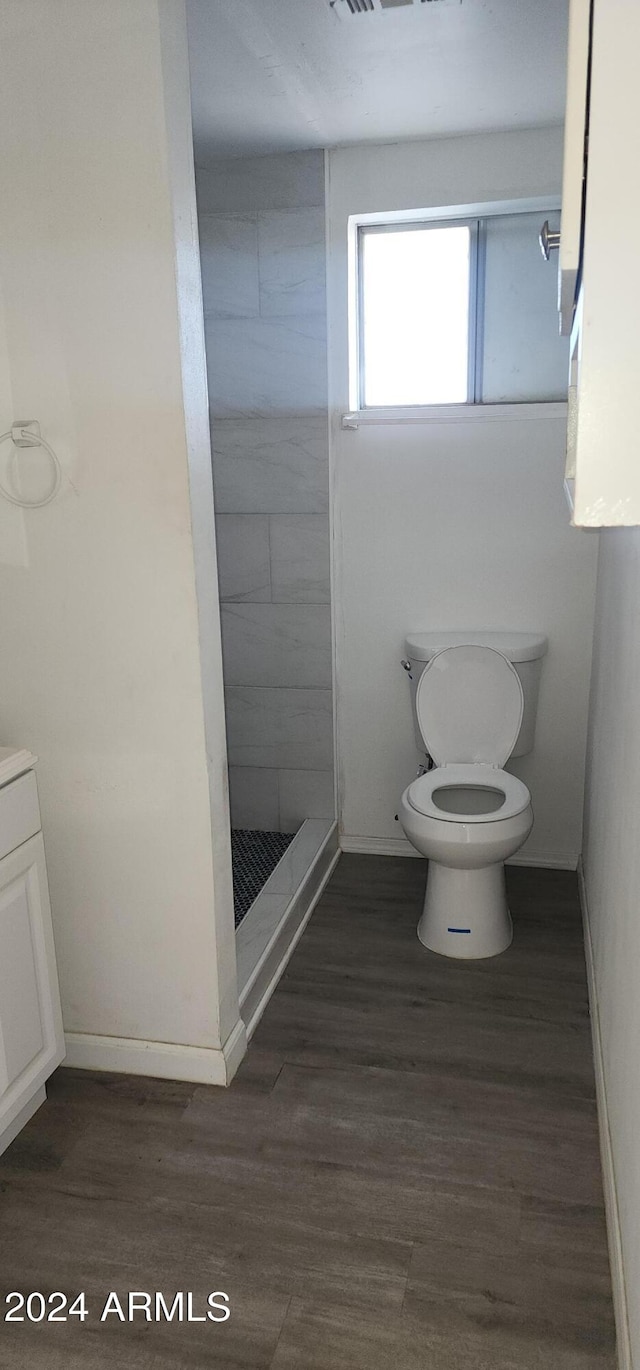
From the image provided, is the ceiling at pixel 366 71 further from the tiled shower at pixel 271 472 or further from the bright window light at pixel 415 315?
the bright window light at pixel 415 315

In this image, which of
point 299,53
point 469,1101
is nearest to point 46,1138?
point 469,1101

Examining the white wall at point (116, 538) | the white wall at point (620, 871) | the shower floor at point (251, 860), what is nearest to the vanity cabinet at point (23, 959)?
the white wall at point (116, 538)

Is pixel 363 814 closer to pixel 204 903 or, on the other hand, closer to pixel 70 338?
pixel 204 903

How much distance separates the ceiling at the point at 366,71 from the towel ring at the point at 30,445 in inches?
37.5

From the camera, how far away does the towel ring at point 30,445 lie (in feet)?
6.28

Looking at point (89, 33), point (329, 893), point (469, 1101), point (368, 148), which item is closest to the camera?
point (89, 33)

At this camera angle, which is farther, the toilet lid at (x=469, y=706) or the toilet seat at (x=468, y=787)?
the toilet lid at (x=469, y=706)

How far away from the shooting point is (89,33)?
67.8 inches

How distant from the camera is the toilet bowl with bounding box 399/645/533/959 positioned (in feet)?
8.60

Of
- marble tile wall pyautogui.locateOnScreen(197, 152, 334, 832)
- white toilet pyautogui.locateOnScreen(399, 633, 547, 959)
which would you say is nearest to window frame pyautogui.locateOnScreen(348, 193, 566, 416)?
marble tile wall pyautogui.locateOnScreen(197, 152, 334, 832)

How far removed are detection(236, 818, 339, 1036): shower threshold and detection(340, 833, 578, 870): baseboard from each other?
8cm

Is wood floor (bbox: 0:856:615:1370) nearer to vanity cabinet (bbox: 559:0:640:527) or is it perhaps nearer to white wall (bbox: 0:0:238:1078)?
white wall (bbox: 0:0:238:1078)

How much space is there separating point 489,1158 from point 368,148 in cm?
283

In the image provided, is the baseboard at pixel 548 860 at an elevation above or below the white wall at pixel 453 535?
below
